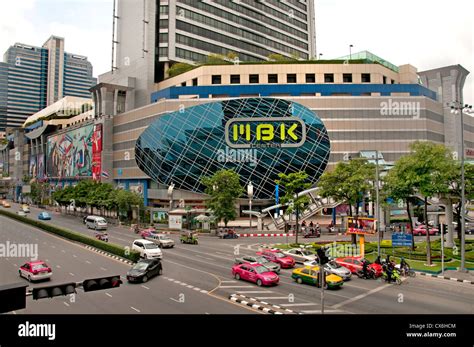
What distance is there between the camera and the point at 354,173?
39.4 meters

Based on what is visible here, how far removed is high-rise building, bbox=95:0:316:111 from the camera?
85.0 meters

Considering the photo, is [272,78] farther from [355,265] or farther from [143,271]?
[143,271]

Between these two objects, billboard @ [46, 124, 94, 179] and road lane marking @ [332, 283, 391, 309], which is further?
billboard @ [46, 124, 94, 179]

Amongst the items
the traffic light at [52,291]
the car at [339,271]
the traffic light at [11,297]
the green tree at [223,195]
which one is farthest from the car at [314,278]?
the green tree at [223,195]

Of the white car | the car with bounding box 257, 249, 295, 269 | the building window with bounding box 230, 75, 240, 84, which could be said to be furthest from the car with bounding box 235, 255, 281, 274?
the building window with bounding box 230, 75, 240, 84

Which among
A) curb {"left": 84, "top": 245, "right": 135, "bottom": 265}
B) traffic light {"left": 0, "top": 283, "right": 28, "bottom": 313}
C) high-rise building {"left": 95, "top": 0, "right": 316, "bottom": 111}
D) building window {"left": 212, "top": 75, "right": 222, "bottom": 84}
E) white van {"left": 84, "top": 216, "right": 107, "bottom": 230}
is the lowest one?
curb {"left": 84, "top": 245, "right": 135, "bottom": 265}

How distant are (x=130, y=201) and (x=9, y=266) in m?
35.5

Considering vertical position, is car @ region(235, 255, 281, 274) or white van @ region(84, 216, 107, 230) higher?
white van @ region(84, 216, 107, 230)

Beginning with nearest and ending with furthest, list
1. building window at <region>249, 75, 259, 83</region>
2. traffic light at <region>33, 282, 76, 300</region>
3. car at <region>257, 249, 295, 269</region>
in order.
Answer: traffic light at <region>33, 282, 76, 300</region> < car at <region>257, 249, 295, 269</region> < building window at <region>249, 75, 259, 83</region>

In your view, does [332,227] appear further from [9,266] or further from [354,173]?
[9,266]

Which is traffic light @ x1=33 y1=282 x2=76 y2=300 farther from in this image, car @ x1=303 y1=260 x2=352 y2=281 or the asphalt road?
car @ x1=303 y1=260 x2=352 y2=281

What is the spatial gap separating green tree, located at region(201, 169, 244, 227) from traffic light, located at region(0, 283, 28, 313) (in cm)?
4753
